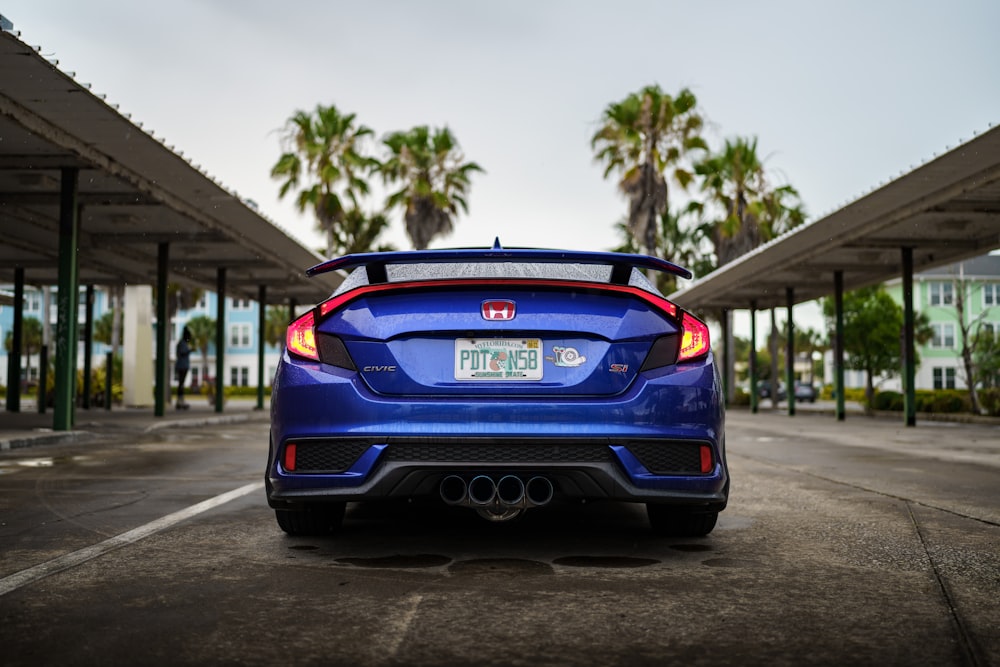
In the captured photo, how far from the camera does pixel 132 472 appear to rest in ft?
28.5

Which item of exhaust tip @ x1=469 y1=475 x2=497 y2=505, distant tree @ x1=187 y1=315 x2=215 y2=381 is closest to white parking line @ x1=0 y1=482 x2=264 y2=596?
exhaust tip @ x1=469 y1=475 x2=497 y2=505

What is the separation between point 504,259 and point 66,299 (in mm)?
11529

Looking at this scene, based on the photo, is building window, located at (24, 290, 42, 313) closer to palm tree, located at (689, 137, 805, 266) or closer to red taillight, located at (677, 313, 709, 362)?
palm tree, located at (689, 137, 805, 266)

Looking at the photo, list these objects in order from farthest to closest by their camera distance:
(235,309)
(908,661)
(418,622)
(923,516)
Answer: (235,309)
(923,516)
(418,622)
(908,661)

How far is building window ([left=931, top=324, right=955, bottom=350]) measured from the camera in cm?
6688

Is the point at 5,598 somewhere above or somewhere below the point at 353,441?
below

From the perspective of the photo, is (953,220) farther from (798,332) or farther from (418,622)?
(798,332)

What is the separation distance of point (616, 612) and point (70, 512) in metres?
3.89

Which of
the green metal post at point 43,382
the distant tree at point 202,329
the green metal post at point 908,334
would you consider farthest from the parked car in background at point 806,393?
the green metal post at point 43,382

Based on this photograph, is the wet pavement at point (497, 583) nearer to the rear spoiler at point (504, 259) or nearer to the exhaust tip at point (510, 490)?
the exhaust tip at point (510, 490)

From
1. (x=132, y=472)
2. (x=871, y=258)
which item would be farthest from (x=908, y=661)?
(x=871, y=258)

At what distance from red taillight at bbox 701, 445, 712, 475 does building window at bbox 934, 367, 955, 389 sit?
68.5 meters

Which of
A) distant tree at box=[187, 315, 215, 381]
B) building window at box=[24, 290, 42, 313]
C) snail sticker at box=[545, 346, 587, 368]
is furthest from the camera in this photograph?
distant tree at box=[187, 315, 215, 381]

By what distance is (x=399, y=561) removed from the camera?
14.1 ft
